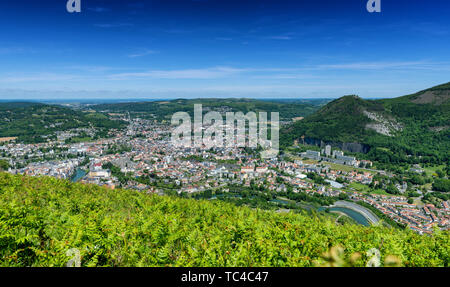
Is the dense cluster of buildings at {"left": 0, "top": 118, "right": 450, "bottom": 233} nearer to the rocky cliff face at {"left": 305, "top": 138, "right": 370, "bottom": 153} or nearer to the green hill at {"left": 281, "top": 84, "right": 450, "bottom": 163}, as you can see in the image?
the rocky cliff face at {"left": 305, "top": 138, "right": 370, "bottom": 153}

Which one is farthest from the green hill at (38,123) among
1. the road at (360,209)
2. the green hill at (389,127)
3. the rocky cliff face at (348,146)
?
the road at (360,209)

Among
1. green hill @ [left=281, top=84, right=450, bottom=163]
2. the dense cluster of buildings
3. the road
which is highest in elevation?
green hill @ [left=281, top=84, right=450, bottom=163]

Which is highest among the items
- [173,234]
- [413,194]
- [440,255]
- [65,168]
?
[173,234]

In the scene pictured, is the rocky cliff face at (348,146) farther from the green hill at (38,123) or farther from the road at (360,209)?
the green hill at (38,123)

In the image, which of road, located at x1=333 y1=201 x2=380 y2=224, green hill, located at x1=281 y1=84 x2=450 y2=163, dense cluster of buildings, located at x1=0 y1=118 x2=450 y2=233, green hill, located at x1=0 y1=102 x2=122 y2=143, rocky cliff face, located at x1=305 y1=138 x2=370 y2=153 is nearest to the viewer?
road, located at x1=333 y1=201 x2=380 y2=224

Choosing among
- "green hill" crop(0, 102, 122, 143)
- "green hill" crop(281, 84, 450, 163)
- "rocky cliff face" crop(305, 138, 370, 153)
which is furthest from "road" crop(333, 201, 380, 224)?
"green hill" crop(0, 102, 122, 143)
